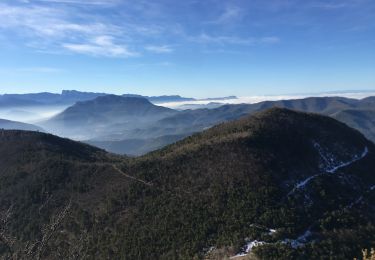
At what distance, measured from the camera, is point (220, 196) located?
325 feet

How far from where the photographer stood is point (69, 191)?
122 meters

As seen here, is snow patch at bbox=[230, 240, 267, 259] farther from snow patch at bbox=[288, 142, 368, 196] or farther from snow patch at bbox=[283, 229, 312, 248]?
snow patch at bbox=[288, 142, 368, 196]

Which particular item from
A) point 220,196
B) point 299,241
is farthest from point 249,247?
point 220,196

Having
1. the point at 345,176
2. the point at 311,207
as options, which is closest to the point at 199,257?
the point at 311,207

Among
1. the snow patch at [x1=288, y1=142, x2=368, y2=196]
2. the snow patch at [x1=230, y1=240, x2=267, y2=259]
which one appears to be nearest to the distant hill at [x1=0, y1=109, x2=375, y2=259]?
the snow patch at [x1=230, y1=240, x2=267, y2=259]

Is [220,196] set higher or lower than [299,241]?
higher

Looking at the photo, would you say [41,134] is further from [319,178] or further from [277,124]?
[319,178]

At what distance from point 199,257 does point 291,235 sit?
61.2 ft

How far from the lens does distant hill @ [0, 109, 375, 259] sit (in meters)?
83.8

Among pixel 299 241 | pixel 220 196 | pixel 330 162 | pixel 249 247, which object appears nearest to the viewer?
pixel 249 247

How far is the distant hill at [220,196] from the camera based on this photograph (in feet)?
275

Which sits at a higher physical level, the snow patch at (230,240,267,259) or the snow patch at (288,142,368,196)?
the snow patch at (288,142,368,196)

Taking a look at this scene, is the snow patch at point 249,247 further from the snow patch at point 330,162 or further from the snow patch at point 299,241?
the snow patch at point 330,162

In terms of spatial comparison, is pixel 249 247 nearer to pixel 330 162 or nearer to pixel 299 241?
pixel 299 241
